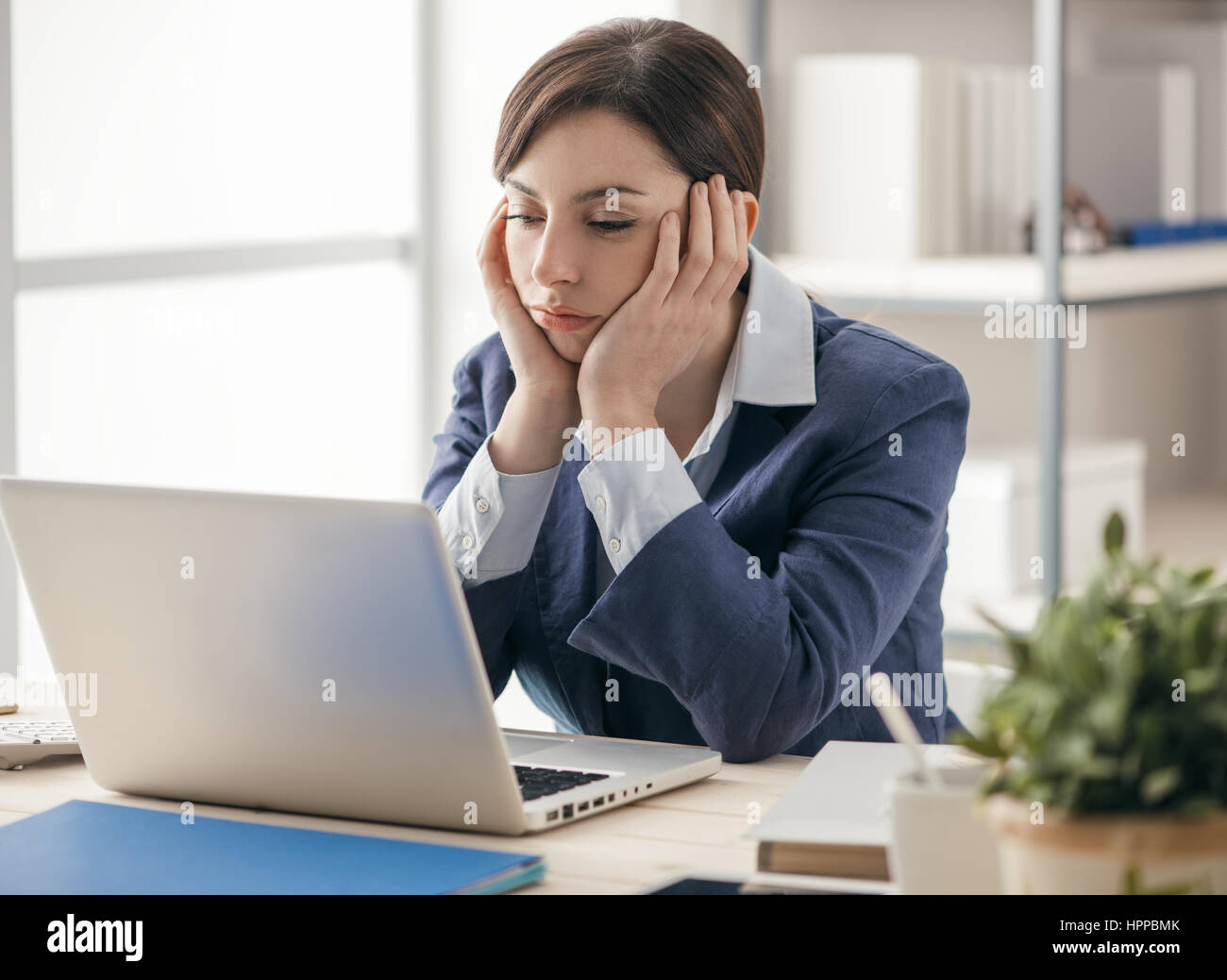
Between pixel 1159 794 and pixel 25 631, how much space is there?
183 cm

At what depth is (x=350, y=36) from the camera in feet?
9.54

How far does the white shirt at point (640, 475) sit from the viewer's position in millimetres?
1261

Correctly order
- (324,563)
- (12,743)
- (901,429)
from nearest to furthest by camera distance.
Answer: (324,563), (12,743), (901,429)

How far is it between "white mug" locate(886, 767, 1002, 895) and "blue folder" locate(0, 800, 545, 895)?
0.75ft

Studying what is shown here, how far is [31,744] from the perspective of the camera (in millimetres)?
1184

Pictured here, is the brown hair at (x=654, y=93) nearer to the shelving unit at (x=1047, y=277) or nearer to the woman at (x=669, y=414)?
the woman at (x=669, y=414)

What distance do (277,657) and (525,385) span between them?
532mm

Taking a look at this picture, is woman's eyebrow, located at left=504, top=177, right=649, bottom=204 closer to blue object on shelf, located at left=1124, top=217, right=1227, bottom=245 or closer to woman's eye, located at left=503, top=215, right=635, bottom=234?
woman's eye, located at left=503, top=215, right=635, bottom=234

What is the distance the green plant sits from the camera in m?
0.66

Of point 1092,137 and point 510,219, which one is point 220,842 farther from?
point 1092,137

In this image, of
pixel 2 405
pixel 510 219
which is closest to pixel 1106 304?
pixel 510 219

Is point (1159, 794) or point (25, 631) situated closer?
point (1159, 794)
